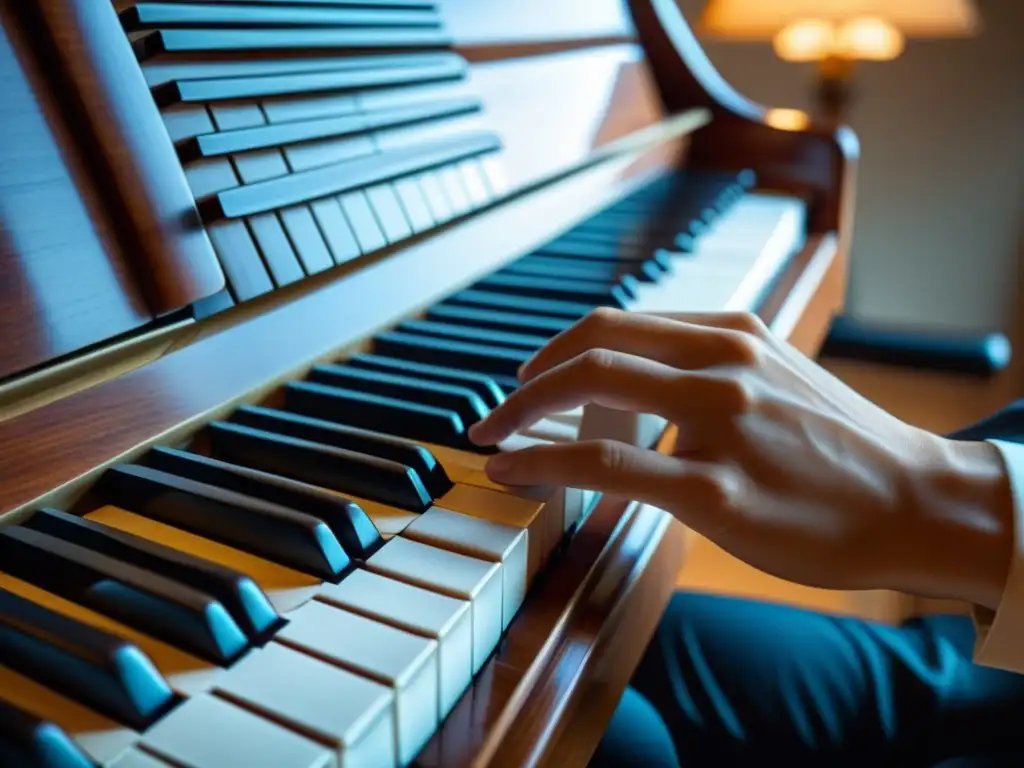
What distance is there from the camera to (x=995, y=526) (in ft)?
2.02

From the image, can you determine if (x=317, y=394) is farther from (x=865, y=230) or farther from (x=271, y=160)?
(x=865, y=230)

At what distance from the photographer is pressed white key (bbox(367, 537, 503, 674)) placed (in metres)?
0.48

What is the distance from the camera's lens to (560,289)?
954 mm

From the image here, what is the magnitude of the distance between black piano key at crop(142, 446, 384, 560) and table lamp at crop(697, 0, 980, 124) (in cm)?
186

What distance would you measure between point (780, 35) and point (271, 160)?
5.88 ft

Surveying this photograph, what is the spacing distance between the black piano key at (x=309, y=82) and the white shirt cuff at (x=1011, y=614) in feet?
2.07

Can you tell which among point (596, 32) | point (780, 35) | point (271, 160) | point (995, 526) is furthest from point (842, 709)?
point (780, 35)

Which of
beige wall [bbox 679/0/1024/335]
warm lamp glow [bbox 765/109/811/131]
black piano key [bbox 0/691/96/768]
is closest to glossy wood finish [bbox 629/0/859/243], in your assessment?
warm lamp glow [bbox 765/109/811/131]

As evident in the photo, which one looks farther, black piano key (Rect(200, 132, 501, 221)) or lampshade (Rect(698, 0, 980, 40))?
lampshade (Rect(698, 0, 980, 40))

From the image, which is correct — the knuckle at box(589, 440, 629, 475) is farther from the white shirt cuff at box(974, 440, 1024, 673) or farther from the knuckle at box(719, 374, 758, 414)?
the white shirt cuff at box(974, 440, 1024, 673)

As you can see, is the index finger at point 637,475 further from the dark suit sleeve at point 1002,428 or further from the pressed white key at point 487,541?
the dark suit sleeve at point 1002,428

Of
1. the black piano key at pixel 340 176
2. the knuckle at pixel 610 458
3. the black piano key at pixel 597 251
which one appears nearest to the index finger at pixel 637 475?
the knuckle at pixel 610 458

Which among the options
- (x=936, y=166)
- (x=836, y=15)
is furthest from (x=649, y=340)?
(x=936, y=166)

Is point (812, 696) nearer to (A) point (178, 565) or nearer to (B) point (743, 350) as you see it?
(B) point (743, 350)
